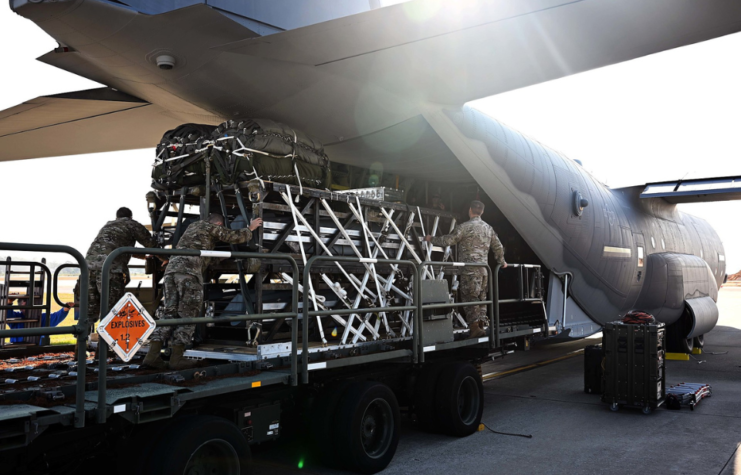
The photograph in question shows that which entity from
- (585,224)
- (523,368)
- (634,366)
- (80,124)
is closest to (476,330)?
(634,366)

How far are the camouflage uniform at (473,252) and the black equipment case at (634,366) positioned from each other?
86.4 inches

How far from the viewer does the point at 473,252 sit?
8.33m

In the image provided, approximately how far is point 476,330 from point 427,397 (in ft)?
3.94

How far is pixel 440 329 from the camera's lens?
6926mm

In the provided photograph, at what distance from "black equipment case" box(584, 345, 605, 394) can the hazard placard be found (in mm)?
8052

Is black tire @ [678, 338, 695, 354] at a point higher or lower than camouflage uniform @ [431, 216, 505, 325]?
lower

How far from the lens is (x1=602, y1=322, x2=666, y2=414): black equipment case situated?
8.47 meters

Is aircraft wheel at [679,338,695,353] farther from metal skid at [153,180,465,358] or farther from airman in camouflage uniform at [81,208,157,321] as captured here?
airman in camouflage uniform at [81,208,157,321]

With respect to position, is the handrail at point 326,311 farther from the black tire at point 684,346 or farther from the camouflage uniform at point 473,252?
the black tire at point 684,346

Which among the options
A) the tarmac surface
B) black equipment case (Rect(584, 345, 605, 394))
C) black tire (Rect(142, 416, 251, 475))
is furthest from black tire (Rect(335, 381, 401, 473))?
black equipment case (Rect(584, 345, 605, 394))

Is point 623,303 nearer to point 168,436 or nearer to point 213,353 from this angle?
point 213,353

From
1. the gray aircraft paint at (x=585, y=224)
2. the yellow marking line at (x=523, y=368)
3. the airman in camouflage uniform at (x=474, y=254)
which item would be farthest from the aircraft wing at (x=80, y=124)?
the yellow marking line at (x=523, y=368)

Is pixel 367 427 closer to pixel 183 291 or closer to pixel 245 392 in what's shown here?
pixel 245 392

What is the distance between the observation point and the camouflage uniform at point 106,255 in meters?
6.65
